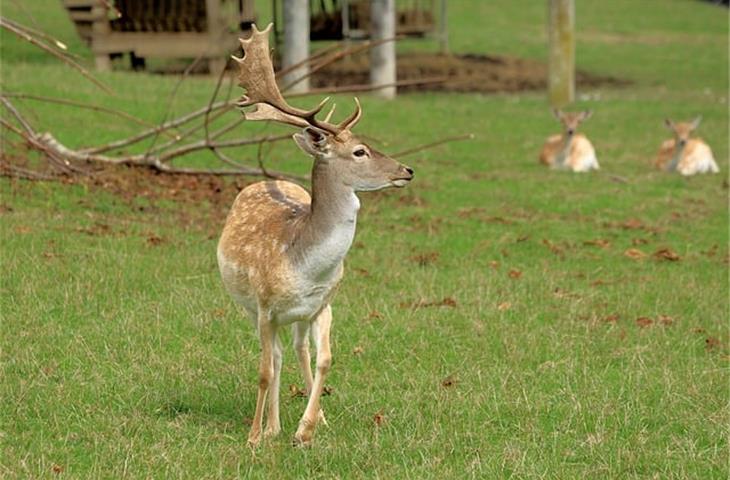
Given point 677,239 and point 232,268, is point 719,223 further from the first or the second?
point 232,268

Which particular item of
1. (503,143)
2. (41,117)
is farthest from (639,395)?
(503,143)

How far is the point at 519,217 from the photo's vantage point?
13.6 metres

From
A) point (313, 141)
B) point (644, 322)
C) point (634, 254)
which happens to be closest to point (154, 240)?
point (644, 322)

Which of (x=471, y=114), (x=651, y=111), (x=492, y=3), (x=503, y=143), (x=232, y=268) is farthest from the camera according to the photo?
(x=492, y=3)

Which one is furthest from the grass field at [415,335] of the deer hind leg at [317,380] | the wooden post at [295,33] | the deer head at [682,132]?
the wooden post at [295,33]

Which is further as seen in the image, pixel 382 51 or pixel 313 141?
pixel 382 51

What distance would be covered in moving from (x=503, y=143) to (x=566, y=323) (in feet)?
33.1

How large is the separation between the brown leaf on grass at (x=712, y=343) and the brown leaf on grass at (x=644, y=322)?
461 mm

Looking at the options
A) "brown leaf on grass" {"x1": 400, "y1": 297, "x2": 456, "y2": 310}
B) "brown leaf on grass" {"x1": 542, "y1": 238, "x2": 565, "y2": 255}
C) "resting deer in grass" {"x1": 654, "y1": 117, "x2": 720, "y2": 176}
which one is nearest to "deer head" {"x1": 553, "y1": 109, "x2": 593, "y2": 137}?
"resting deer in grass" {"x1": 654, "y1": 117, "x2": 720, "y2": 176}

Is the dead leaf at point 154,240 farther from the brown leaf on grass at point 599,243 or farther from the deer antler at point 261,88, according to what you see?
the deer antler at point 261,88

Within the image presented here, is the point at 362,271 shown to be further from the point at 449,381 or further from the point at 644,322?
the point at 449,381

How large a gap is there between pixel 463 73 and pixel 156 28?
7.23 m

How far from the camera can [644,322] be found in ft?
30.8

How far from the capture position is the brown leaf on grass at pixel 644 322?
9316 millimetres
